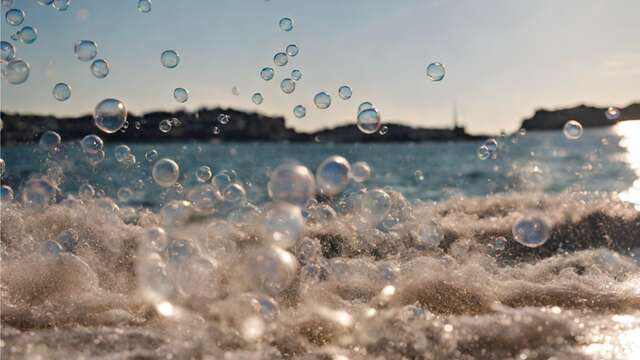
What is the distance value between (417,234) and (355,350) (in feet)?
16.2

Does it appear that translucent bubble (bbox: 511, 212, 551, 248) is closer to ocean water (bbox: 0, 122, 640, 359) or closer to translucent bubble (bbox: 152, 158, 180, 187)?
ocean water (bbox: 0, 122, 640, 359)

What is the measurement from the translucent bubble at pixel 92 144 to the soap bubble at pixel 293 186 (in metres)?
2.85

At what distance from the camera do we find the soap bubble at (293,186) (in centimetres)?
417

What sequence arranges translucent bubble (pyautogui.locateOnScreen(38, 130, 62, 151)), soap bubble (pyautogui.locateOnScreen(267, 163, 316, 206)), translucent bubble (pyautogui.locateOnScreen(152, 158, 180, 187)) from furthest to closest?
translucent bubble (pyautogui.locateOnScreen(38, 130, 62, 151)) → translucent bubble (pyautogui.locateOnScreen(152, 158, 180, 187)) → soap bubble (pyautogui.locateOnScreen(267, 163, 316, 206))

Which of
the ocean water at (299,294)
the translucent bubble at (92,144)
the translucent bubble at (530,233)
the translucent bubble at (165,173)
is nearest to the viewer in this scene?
→ the ocean water at (299,294)

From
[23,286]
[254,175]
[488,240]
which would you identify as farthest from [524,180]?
[23,286]

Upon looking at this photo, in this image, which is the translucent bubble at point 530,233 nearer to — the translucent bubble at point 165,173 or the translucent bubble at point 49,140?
the translucent bubble at point 165,173

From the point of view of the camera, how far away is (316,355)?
3852mm

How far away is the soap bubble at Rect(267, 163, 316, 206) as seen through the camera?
417 centimetres

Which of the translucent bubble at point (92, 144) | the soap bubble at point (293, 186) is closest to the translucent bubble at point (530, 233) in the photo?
the soap bubble at point (293, 186)

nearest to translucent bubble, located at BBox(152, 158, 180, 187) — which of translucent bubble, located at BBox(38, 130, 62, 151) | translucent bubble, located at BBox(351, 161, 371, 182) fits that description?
translucent bubble, located at BBox(38, 130, 62, 151)

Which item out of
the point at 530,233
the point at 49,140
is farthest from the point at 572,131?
the point at 49,140

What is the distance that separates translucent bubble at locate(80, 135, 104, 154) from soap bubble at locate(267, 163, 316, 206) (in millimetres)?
2851

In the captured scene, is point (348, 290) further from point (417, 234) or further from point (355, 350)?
point (417, 234)
